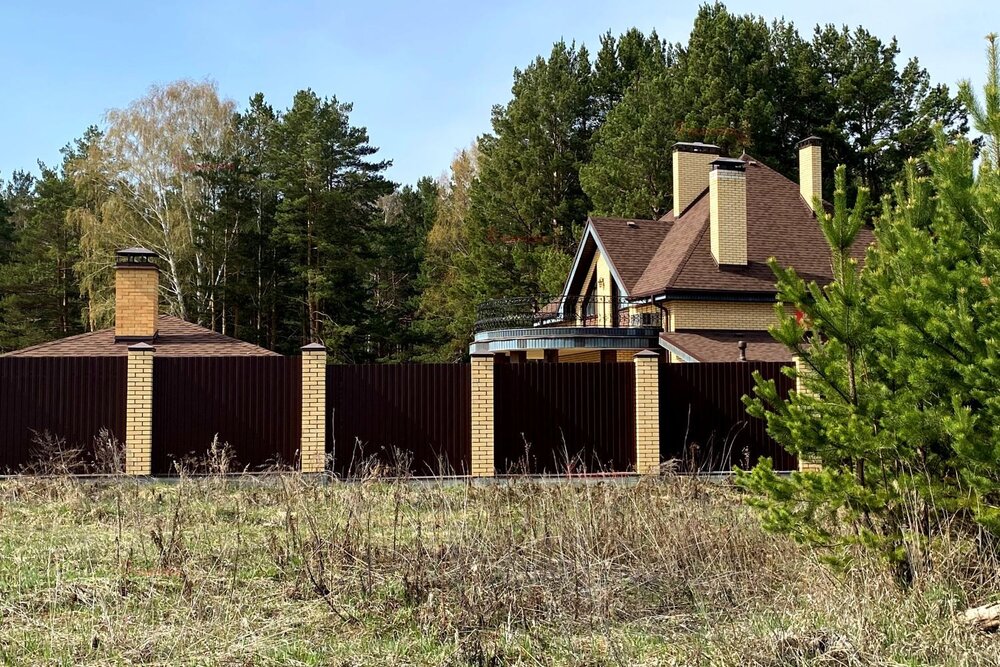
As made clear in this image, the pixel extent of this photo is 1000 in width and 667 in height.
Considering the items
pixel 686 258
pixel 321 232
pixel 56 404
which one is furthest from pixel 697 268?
pixel 321 232

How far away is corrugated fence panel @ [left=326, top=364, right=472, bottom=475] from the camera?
12.0m

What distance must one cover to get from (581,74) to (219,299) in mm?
18902

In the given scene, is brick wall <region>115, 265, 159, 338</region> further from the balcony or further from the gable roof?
the gable roof

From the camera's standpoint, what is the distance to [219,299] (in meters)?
33.7

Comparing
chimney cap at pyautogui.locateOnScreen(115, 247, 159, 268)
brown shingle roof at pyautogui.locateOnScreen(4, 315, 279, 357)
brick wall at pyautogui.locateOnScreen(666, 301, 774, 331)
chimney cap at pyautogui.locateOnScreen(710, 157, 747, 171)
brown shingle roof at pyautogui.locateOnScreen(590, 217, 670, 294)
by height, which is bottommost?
brown shingle roof at pyautogui.locateOnScreen(4, 315, 279, 357)

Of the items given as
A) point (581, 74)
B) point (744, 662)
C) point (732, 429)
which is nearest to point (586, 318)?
point (732, 429)

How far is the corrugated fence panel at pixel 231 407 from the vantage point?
11750mm

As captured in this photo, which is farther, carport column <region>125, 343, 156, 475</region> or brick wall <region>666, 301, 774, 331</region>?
brick wall <region>666, 301, 774, 331</region>

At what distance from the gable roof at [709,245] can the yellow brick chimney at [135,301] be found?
10.1 m

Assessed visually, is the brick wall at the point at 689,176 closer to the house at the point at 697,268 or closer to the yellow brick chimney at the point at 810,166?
the house at the point at 697,268

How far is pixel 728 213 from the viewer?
63.2 ft

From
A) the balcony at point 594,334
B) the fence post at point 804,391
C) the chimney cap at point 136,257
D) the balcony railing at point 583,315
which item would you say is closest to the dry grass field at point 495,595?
the fence post at point 804,391

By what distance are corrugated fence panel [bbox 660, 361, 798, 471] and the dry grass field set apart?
528 centimetres

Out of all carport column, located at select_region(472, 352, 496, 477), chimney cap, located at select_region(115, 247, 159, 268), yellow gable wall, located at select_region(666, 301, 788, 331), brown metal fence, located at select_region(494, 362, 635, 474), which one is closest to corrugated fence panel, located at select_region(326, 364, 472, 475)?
carport column, located at select_region(472, 352, 496, 477)
